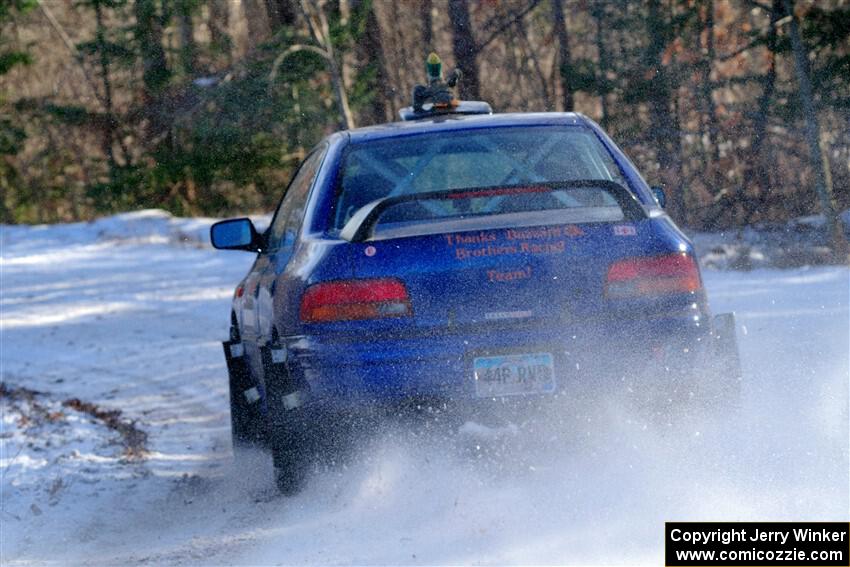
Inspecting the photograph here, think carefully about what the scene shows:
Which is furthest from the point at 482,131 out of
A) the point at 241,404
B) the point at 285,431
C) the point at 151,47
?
the point at 151,47

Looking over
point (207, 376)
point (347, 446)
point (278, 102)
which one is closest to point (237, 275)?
point (207, 376)

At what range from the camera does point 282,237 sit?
22.2 ft

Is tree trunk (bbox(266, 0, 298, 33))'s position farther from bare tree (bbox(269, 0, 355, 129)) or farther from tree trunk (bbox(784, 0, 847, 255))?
tree trunk (bbox(784, 0, 847, 255))

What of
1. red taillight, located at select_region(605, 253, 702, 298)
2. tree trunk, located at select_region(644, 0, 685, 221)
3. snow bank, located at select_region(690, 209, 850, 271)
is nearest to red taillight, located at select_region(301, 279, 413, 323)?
red taillight, located at select_region(605, 253, 702, 298)

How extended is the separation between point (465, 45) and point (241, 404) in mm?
19563

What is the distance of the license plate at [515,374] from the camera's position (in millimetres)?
5141

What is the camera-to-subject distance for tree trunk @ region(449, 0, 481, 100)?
26.0 meters

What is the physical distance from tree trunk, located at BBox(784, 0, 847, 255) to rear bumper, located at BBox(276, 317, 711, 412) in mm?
15315

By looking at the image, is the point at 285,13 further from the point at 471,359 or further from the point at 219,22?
the point at 471,359

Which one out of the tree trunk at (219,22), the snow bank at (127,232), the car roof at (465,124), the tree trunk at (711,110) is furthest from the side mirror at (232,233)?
the tree trunk at (219,22)

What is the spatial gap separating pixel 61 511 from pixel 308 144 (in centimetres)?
2125

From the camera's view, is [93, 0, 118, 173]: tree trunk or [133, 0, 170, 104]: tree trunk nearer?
[133, 0, 170, 104]: tree trunk

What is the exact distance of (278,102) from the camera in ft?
85.8

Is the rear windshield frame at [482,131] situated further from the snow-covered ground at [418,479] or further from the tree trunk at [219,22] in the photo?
the tree trunk at [219,22]
